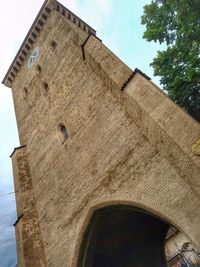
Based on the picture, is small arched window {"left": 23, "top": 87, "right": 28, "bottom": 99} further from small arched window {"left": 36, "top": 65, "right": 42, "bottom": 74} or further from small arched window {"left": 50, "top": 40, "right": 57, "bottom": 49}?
small arched window {"left": 50, "top": 40, "right": 57, "bottom": 49}

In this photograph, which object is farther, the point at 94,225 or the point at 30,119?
the point at 30,119

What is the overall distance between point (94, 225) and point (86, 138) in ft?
8.74

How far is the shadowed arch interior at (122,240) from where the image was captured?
26.2 ft

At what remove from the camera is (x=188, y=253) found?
72.2ft

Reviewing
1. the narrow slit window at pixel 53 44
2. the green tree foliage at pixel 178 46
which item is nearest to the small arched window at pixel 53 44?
the narrow slit window at pixel 53 44

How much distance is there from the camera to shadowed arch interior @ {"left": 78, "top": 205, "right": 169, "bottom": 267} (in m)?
7.98

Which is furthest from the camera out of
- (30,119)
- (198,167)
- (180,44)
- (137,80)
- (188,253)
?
(188,253)

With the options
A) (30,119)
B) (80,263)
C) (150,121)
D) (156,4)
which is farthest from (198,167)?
(30,119)

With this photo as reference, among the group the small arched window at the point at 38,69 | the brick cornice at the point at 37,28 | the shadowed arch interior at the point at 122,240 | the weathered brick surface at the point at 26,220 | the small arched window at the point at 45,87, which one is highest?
the brick cornice at the point at 37,28

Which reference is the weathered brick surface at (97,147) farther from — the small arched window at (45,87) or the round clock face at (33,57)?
the round clock face at (33,57)

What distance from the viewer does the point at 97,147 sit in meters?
8.27

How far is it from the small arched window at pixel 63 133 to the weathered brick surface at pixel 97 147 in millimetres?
168

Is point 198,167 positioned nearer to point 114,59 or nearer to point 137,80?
point 137,80

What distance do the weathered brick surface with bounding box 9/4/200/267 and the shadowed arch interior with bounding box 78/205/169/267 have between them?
454mm
